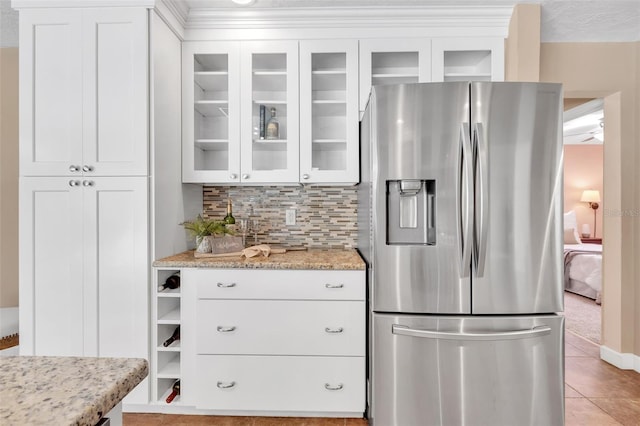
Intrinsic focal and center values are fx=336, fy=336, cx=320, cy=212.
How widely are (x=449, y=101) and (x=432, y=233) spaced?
0.67 metres

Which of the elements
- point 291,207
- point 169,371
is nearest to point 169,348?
point 169,371

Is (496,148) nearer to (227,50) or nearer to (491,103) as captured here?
(491,103)

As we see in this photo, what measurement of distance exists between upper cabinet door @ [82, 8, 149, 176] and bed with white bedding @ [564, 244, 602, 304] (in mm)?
5200

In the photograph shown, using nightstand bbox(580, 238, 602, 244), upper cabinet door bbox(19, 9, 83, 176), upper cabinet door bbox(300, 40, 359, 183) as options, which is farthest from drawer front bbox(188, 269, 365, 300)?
nightstand bbox(580, 238, 602, 244)

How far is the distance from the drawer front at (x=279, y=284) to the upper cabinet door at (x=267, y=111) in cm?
69

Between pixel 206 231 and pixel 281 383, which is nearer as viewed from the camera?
pixel 281 383

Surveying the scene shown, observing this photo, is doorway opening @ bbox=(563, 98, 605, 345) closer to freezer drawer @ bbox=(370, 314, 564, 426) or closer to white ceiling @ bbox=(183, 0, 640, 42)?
white ceiling @ bbox=(183, 0, 640, 42)

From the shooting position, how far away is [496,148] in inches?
65.7

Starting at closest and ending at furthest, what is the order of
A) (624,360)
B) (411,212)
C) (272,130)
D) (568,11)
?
(411,212)
(568,11)
(272,130)
(624,360)

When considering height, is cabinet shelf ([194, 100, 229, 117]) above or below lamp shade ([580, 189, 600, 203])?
above

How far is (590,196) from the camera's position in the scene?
613cm

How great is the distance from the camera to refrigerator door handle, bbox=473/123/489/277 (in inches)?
64.7

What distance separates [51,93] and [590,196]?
304 inches

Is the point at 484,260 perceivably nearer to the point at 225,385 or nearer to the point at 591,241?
the point at 225,385
